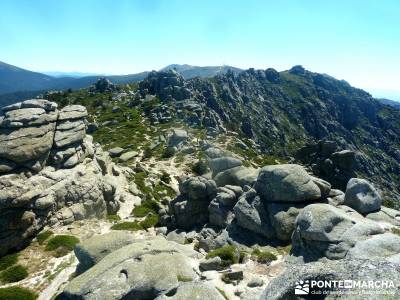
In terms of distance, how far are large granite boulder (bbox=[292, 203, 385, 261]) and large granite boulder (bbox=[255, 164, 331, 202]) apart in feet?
18.1

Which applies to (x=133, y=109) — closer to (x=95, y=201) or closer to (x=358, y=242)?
(x=95, y=201)

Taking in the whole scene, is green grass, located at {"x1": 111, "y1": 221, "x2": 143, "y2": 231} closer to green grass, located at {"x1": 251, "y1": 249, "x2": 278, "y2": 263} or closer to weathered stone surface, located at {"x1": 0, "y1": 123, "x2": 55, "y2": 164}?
weathered stone surface, located at {"x1": 0, "y1": 123, "x2": 55, "y2": 164}

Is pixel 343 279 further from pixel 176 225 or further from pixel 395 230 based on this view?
pixel 176 225

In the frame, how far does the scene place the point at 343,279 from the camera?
1240 cm

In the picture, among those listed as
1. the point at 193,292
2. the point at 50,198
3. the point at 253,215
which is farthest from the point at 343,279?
the point at 50,198

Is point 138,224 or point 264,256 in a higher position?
point 264,256

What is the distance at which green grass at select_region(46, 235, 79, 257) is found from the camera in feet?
107

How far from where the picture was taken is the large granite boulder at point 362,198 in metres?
30.2

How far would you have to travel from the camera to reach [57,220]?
3722 cm

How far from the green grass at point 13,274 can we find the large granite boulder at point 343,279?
75.7ft

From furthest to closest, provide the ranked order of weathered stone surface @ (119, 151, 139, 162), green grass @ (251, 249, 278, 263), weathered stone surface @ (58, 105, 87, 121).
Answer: weathered stone surface @ (119, 151, 139, 162) < weathered stone surface @ (58, 105, 87, 121) < green grass @ (251, 249, 278, 263)

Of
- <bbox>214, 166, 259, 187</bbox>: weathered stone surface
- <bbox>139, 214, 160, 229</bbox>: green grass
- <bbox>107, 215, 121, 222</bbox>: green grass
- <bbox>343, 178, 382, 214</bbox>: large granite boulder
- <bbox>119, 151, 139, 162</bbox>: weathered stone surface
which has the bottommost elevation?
<bbox>107, 215, 121, 222</bbox>: green grass
